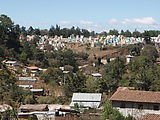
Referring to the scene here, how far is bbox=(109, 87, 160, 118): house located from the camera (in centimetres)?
2277

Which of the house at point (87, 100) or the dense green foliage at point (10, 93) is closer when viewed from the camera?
the house at point (87, 100)

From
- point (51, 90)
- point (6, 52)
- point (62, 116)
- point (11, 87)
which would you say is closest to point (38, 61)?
point (6, 52)

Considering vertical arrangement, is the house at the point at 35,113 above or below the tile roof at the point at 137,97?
below

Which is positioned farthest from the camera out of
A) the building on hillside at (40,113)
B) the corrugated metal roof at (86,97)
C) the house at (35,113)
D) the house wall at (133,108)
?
the corrugated metal roof at (86,97)

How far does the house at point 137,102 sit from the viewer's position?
22.8 meters

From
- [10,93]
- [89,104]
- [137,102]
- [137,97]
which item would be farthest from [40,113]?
[10,93]

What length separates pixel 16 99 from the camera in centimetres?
3033

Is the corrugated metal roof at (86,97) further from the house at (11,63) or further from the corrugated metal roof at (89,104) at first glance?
the house at (11,63)

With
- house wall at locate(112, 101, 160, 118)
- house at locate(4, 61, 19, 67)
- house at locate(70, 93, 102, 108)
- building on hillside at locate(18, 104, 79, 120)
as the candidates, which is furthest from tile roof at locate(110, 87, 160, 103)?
house at locate(4, 61, 19, 67)

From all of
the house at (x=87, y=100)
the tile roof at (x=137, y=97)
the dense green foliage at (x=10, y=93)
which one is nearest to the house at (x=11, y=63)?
the dense green foliage at (x=10, y=93)

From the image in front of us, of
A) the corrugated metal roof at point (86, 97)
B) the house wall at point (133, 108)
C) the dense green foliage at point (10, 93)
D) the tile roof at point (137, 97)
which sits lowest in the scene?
the corrugated metal roof at point (86, 97)

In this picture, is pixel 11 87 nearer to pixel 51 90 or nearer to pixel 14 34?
pixel 51 90

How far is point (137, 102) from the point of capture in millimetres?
23016

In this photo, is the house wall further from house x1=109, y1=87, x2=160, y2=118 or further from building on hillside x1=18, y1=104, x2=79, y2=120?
building on hillside x1=18, y1=104, x2=79, y2=120
